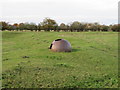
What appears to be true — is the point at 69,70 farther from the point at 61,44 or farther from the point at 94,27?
the point at 94,27

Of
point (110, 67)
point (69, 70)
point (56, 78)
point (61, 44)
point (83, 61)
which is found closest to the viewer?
point (56, 78)

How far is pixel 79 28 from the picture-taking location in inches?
2351

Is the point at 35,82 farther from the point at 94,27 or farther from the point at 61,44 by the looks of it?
the point at 94,27

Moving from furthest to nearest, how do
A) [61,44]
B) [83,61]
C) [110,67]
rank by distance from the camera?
[61,44] < [83,61] < [110,67]

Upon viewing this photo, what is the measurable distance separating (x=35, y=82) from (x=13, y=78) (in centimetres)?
106

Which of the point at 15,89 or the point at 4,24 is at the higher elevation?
the point at 4,24

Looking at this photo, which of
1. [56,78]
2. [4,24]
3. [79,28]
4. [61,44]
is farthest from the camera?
[79,28]

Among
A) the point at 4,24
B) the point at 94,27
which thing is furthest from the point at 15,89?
the point at 94,27

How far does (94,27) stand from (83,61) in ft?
168

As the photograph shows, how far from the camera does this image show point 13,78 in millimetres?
8234

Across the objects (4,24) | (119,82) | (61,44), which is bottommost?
(119,82)

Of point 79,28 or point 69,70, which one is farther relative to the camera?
point 79,28

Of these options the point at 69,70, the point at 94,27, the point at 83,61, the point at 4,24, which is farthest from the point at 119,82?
the point at 94,27

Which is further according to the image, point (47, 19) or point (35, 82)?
point (47, 19)
